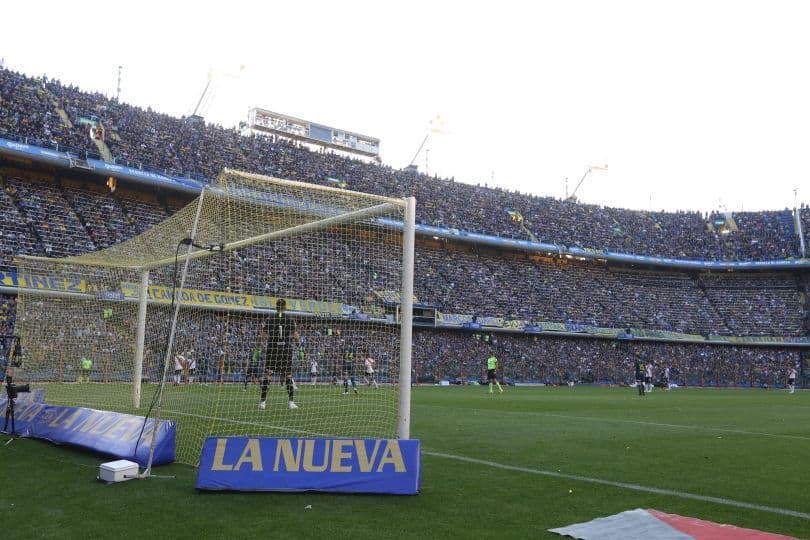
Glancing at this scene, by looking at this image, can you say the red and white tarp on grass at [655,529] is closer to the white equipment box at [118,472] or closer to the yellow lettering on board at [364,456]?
the yellow lettering on board at [364,456]

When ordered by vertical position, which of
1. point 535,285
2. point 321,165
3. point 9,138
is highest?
point 321,165

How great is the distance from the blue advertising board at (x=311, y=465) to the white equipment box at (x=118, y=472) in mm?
883

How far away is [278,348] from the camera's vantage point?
12219mm

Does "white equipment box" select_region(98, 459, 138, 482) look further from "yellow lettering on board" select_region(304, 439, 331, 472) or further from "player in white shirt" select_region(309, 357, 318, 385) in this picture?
"player in white shirt" select_region(309, 357, 318, 385)

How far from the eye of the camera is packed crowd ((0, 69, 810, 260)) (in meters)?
32.7

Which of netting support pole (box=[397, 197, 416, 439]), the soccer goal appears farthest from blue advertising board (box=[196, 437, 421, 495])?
the soccer goal

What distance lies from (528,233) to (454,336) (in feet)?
43.0

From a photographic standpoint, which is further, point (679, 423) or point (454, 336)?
point (454, 336)

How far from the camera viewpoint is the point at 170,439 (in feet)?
23.7

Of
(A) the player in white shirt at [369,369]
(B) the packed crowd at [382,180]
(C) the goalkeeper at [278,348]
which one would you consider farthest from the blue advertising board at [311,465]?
(B) the packed crowd at [382,180]

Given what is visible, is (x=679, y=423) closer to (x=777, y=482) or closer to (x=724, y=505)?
(x=777, y=482)

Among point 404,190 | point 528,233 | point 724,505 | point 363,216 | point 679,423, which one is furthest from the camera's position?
point 528,233

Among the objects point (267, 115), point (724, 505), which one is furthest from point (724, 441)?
point (267, 115)

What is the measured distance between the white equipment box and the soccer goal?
0.75 meters
